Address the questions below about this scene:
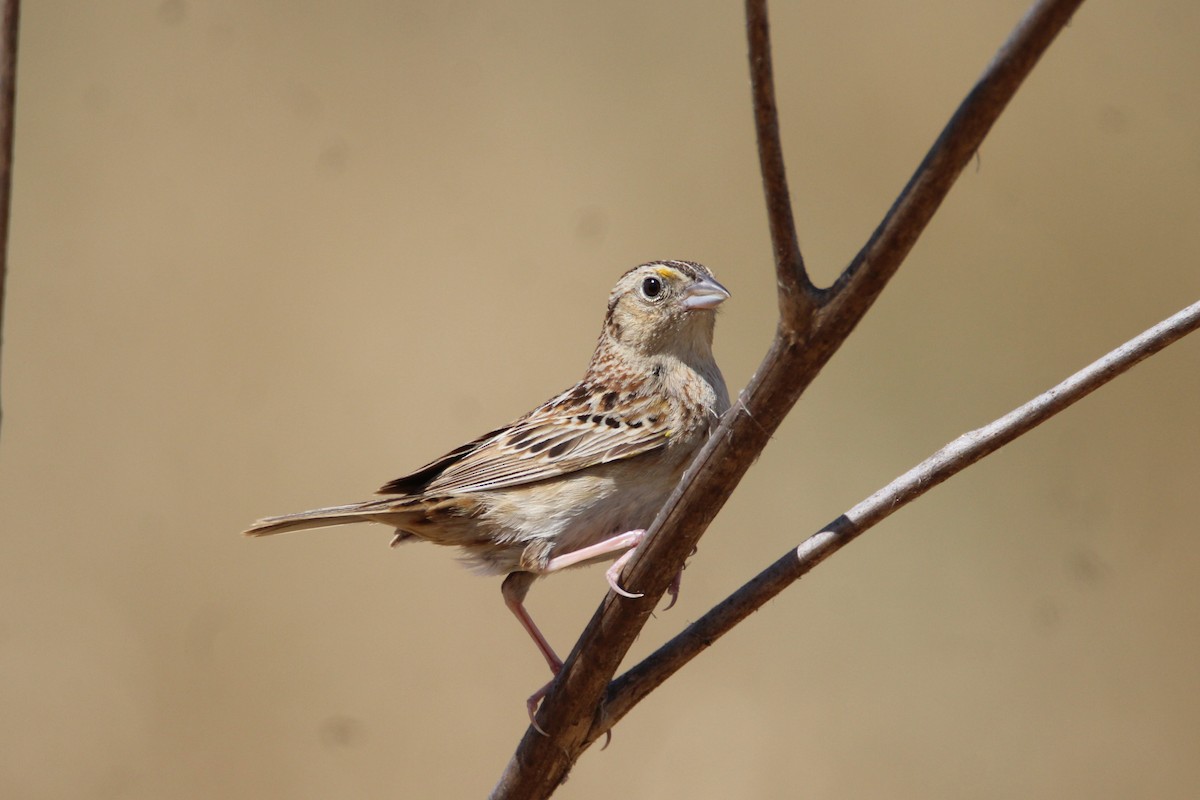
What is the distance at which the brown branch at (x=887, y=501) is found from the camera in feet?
7.60

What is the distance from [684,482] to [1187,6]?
5.62m

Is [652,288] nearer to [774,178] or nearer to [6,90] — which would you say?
[774,178]

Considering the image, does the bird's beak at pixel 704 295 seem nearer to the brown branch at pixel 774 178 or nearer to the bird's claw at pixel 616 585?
the bird's claw at pixel 616 585

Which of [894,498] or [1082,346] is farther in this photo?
[1082,346]

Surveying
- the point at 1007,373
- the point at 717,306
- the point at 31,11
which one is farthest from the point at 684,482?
the point at 31,11

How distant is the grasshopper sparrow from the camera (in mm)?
3455

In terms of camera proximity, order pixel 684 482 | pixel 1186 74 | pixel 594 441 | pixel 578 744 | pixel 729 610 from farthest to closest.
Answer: pixel 1186 74, pixel 594 441, pixel 578 744, pixel 729 610, pixel 684 482

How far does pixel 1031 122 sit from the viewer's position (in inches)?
260

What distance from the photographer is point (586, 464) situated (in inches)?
137

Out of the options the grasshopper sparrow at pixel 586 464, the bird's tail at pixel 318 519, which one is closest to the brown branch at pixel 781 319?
the grasshopper sparrow at pixel 586 464

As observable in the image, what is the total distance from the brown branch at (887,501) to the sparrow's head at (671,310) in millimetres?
1272

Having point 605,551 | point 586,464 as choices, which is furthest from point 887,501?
point 586,464

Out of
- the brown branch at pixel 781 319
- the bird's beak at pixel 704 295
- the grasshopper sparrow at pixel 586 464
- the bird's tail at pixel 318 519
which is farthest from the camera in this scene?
the bird's beak at pixel 704 295

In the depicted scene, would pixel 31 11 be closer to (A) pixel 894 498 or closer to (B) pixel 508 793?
(B) pixel 508 793
